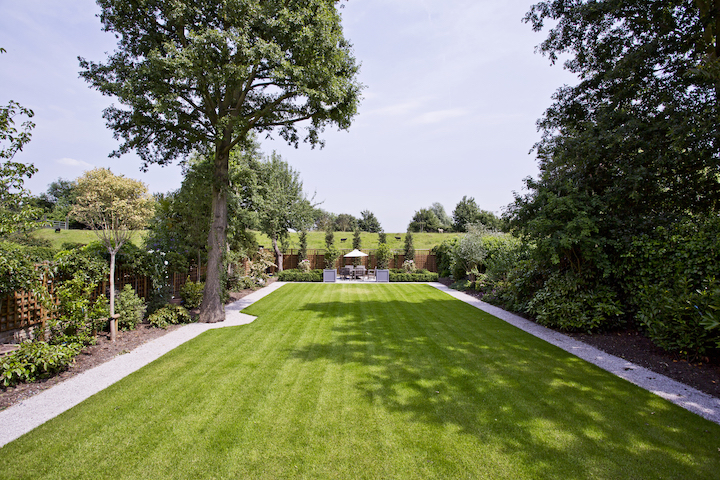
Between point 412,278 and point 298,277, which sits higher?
point 298,277

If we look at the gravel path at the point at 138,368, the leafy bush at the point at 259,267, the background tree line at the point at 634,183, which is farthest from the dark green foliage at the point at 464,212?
the gravel path at the point at 138,368

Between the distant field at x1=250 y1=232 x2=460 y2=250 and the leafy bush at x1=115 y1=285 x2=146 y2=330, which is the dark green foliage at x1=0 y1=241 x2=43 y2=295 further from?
the distant field at x1=250 y1=232 x2=460 y2=250

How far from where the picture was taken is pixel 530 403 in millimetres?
3746

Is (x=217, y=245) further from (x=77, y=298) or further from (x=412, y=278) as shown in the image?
(x=412, y=278)

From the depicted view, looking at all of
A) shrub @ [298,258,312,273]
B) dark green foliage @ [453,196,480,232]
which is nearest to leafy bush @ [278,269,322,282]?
shrub @ [298,258,312,273]

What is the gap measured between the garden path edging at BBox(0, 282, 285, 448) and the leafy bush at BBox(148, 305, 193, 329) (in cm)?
60

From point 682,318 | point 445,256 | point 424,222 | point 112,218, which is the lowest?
point 682,318

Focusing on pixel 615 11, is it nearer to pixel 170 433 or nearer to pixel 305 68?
pixel 305 68

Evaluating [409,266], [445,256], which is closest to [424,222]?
[409,266]

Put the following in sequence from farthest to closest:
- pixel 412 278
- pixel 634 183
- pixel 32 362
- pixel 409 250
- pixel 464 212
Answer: pixel 464 212 → pixel 409 250 → pixel 412 278 → pixel 634 183 → pixel 32 362

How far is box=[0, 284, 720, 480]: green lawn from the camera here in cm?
262

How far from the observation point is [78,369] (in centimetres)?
484

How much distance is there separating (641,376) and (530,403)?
2.28 meters

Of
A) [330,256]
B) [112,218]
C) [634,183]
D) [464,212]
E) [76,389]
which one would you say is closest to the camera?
[76,389]
